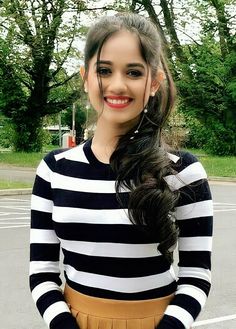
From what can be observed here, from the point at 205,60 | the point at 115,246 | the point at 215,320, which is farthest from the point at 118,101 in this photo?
the point at 205,60

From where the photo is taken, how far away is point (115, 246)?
170cm

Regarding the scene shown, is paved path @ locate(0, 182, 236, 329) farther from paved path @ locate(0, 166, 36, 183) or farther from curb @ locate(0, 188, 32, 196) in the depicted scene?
paved path @ locate(0, 166, 36, 183)

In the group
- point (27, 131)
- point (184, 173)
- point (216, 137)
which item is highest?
point (184, 173)

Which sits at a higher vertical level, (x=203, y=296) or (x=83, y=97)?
(x=83, y=97)

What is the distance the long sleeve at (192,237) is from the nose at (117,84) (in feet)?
0.94

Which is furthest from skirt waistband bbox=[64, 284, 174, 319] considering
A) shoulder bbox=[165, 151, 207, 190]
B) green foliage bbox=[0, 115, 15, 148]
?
green foliage bbox=[0, 115, 15, 148]

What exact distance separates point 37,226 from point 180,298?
19.8 inches

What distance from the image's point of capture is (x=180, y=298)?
174 cm

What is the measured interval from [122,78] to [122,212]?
41cm

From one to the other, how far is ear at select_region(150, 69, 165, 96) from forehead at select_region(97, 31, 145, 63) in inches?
3.3

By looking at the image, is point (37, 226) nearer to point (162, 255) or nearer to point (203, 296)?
point (162, 255)

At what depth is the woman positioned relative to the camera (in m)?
1.71

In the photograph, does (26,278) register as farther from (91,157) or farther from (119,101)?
(119,101)

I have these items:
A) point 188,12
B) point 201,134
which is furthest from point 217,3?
point 201,134
